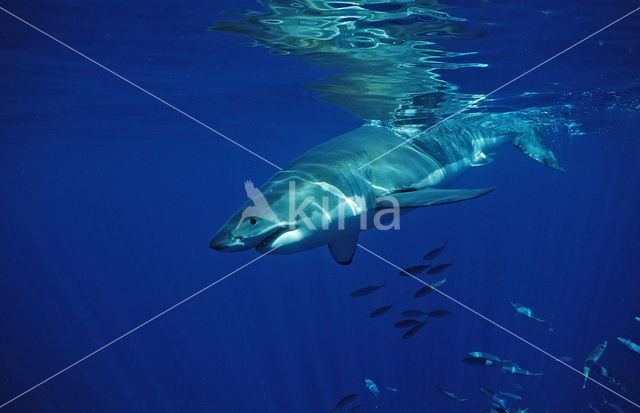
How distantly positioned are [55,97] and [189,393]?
14.8 meters

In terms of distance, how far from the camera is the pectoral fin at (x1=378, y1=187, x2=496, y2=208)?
346cm

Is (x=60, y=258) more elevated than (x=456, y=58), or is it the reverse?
(x=456, y=58)

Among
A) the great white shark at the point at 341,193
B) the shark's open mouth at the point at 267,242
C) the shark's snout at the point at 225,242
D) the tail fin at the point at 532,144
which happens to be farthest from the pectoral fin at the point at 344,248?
the tail fin at the point at 532,144

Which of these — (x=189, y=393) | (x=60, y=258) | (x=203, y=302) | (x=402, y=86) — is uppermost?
(x=402, y=86)

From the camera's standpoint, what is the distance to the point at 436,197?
12.3 ft

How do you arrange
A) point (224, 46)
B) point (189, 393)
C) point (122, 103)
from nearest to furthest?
point (224, 46) < point (122, 103) < point (189, 393)

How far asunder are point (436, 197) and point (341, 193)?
1081 millimetres

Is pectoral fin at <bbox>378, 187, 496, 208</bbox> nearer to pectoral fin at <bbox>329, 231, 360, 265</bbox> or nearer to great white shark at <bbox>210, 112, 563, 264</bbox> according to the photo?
great white shark at <bbox>210, 112, 563, 264</bbox>

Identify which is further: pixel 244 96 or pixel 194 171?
pixel 194 171

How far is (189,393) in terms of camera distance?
64.8ft

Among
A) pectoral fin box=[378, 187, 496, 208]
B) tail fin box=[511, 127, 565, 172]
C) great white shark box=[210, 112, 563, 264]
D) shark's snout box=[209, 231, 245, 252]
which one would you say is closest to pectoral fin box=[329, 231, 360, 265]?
great white shark box=[210, 112, 563, 264]

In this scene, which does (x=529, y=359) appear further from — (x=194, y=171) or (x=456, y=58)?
(x=194, y=171)

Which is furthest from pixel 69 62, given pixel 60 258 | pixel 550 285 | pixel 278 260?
pixel 60 258

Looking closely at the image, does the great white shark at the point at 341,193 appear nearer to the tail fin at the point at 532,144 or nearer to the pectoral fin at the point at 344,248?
the pectoral fin at the point at 344,248
